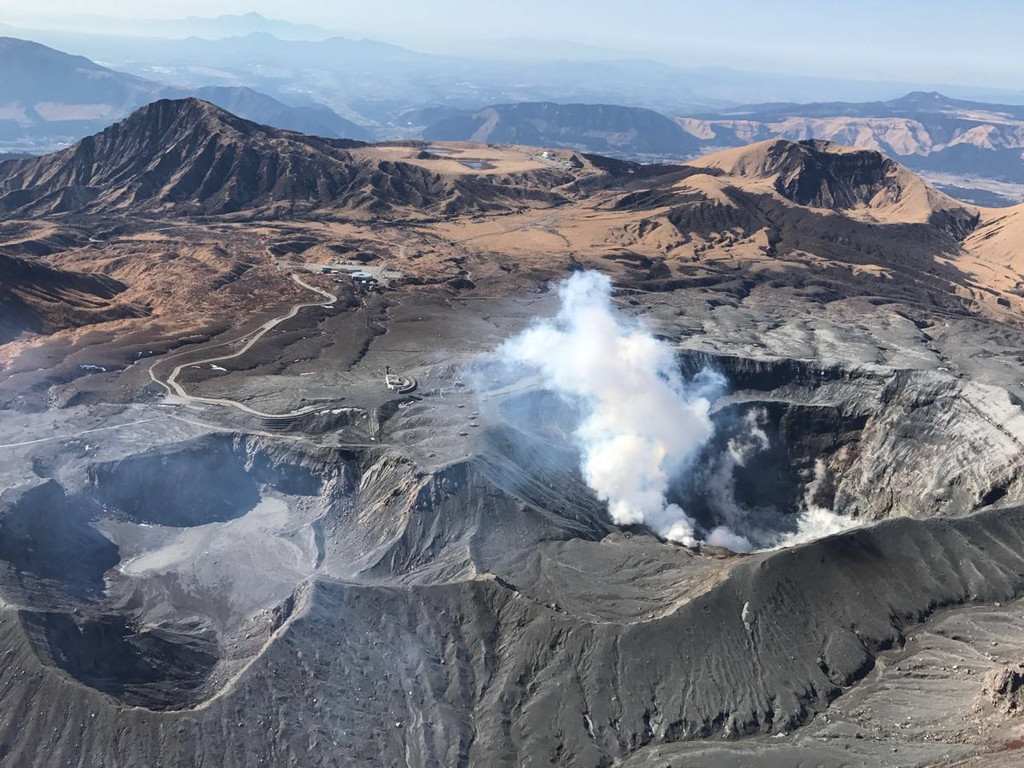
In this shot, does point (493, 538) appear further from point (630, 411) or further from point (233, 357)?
point (233, 357)

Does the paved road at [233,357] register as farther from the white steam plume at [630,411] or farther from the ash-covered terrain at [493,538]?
the white steam plume at [630,411]

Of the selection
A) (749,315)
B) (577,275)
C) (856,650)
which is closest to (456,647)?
(856,650)

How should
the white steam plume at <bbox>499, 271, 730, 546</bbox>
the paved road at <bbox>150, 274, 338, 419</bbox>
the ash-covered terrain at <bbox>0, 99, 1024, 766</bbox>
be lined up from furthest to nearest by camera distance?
the paved road at <bbox>150, 274, 338, 419</bbox> < the white steam plume at <bbox>499, 271, 730, 546</bbox> < the ash-covered terrain at <bbox>0, 99, 1024, 766</bbox>

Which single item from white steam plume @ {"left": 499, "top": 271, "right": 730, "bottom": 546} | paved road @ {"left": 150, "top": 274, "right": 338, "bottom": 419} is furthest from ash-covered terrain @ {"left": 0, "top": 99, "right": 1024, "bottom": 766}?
paved road @ {"left": 150, "top": 274, "right": 338, "bottom": 419}

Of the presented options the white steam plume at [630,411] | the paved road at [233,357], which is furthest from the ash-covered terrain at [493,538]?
the paved road at [233,357]

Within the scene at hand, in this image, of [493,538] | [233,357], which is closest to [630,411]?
[493,538]

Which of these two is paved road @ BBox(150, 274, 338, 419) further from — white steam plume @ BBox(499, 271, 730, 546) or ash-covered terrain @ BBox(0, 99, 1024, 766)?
white steam plume @ BBox(499, 271, 730, 546)
